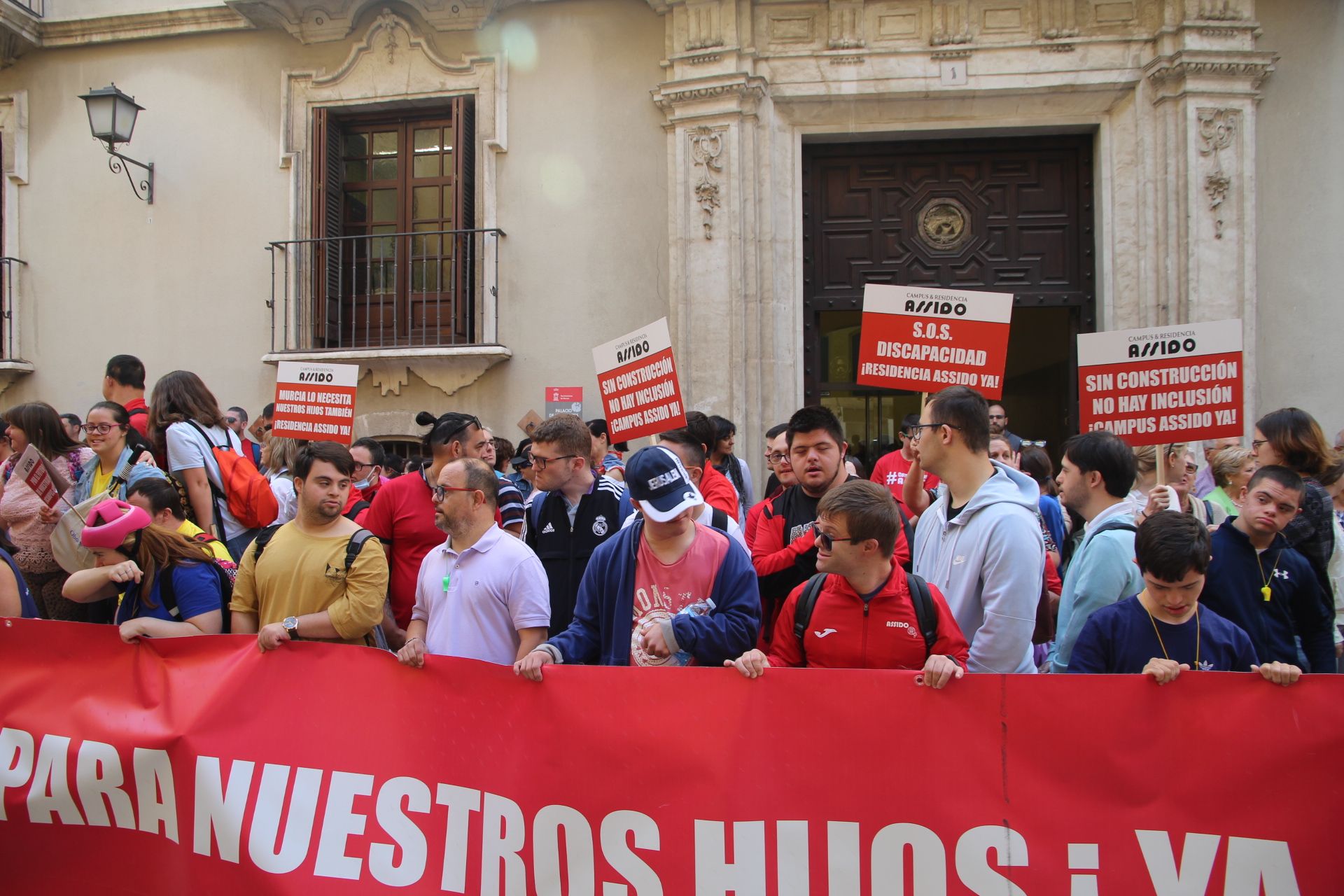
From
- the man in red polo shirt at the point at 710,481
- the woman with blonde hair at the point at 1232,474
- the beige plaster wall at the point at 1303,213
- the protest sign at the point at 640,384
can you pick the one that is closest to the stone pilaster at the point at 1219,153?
the beige plaster wall at the point at 1303,213

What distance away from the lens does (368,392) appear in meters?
9.95

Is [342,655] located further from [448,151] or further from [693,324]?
[448,151]

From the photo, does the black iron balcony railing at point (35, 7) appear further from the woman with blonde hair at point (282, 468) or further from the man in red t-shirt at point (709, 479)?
the man in red t-shirt at point (709, 479)

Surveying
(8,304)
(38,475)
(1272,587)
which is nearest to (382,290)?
(8,304)

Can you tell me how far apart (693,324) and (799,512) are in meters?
5.12

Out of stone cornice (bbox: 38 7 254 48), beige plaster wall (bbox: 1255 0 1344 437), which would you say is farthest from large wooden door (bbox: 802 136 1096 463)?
stone cornice (bbox: 38 7 254 48)

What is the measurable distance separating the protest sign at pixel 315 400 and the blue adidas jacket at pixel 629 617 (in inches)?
139

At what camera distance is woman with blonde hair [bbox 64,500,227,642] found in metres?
A: 3.66

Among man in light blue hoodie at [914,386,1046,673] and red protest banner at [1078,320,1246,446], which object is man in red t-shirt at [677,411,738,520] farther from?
red protest banner at [1078,320,1246,446]

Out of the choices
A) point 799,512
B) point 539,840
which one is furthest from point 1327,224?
point 539,840

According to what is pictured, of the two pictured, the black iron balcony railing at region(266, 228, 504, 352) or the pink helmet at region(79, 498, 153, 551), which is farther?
the black iron balcony railing at region(266, 228, 504, 352)

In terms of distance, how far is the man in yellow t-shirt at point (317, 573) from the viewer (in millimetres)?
3713

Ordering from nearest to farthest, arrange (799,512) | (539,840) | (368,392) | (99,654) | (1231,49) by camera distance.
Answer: (539,840), (99,654), (799,512), (1231,49), (368,392)

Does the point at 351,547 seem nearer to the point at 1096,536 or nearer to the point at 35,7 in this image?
the point at 1096,536
